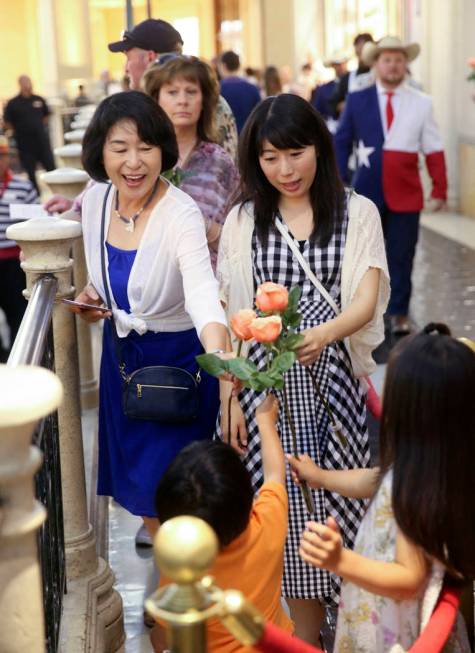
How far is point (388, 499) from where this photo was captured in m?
2.59

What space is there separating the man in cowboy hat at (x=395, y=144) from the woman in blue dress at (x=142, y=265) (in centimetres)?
456

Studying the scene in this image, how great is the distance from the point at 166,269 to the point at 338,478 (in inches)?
37.0

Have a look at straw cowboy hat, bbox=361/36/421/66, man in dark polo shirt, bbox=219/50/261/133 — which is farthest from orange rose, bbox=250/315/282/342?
man in dark polo shirt, bbox=219/50/261/133

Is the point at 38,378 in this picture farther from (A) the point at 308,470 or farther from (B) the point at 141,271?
(B) the point at 141,271

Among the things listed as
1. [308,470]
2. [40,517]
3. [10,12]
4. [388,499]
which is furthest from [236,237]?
[10,12]

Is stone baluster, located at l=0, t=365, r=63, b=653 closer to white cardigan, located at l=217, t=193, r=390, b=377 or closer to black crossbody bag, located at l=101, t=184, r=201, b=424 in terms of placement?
black crossbody bag, located at l=101, t=184, r=201, b=424

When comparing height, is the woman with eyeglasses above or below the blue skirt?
above

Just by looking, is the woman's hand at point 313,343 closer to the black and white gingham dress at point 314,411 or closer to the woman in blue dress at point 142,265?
the black and white gingham dress at point 314,411

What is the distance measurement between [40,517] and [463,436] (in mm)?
936

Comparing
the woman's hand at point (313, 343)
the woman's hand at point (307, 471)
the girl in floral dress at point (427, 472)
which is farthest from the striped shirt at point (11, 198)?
the girl in floral dress at point (427, 472)

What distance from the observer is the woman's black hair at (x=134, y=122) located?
357 cm

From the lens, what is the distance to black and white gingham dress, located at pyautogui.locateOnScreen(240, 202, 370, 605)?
3432 millimetres

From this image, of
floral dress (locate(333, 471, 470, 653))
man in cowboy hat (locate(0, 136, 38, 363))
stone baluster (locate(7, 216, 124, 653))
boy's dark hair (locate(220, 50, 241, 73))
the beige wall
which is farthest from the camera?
the beige wall

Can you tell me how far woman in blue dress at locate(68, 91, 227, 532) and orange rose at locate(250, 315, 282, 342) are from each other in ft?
2.64
